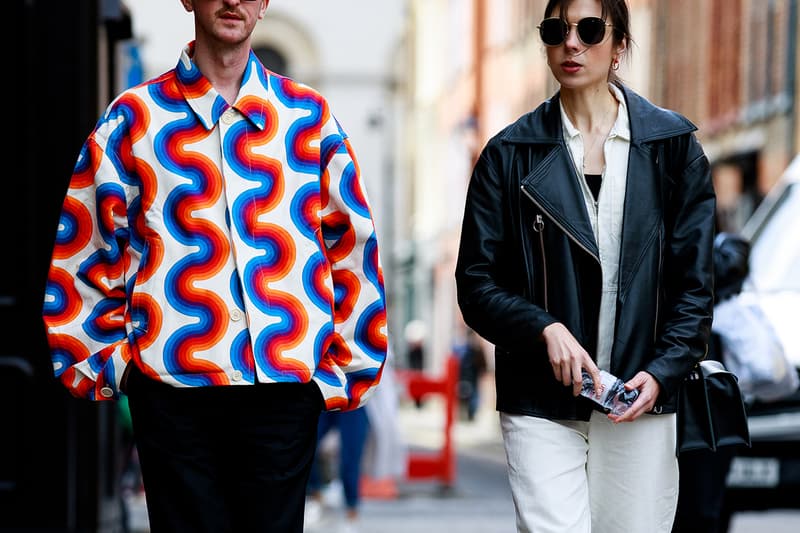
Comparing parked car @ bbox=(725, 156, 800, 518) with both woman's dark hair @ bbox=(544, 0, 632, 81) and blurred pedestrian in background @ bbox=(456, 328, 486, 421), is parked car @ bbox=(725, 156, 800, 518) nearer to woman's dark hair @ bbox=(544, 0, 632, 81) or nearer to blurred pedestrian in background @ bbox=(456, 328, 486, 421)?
woman's dark hair @ bbox=(544, 0, 632, 81)

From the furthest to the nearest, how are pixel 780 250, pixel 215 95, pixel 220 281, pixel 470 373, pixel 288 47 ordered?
pixel 288 47, pixel 470 373, pixel 780 250, pixel 215 95, pixel 220 281

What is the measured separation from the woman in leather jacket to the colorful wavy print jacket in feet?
1.27

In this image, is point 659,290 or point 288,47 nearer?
point 659,290

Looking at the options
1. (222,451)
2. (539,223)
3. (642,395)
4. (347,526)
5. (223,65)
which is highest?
(223,65)

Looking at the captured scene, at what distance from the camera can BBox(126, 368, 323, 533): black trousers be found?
372 centimetres

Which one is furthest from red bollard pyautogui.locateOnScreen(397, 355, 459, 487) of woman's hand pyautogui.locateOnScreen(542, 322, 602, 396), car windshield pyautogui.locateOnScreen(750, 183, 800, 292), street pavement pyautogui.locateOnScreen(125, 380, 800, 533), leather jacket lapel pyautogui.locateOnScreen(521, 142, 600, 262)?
woman's hand pyautogui.locateOnScreen(542, 322, 602, 396)

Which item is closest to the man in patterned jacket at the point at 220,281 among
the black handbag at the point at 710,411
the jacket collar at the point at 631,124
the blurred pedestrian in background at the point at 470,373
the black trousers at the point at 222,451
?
the black trousers at the point at 222,451

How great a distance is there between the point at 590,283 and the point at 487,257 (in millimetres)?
275

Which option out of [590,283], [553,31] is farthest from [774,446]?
[553,31]

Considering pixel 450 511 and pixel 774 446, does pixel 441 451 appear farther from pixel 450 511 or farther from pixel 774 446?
pixel 774 446

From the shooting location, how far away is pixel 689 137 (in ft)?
13.9

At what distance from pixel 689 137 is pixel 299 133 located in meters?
1.03

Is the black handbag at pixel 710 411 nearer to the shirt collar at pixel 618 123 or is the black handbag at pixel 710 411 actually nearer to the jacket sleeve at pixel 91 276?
the shirt collar at pixel 618 123

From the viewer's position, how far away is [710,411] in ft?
13.9
